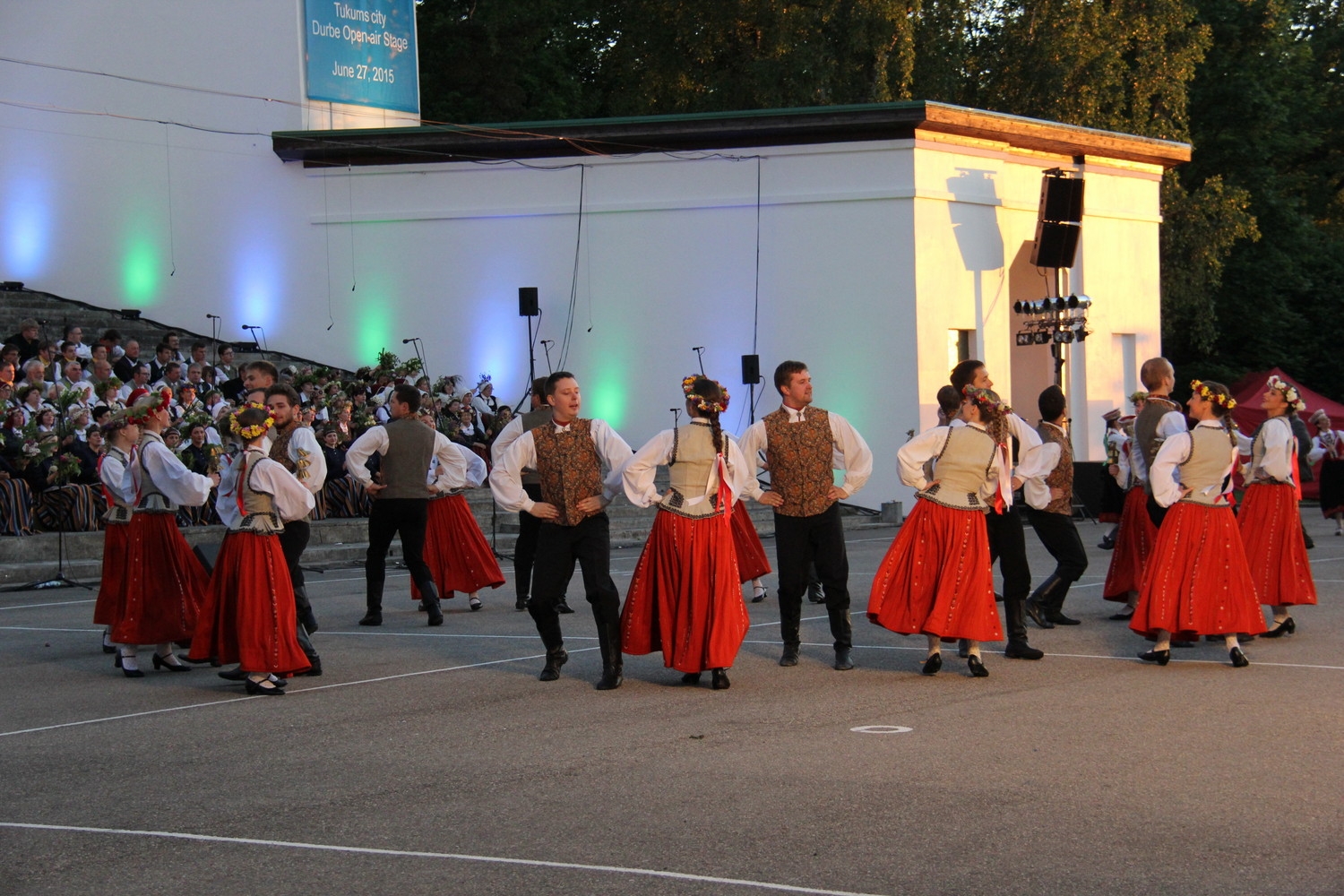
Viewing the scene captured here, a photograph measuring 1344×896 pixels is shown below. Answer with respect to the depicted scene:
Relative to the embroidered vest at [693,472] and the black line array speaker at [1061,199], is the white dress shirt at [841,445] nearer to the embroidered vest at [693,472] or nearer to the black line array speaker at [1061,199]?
the embroidered vest at [693,472]

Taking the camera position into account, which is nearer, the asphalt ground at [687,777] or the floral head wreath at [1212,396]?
the asphalt ground at [687,777]

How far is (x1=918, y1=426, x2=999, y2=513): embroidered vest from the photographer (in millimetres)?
9648

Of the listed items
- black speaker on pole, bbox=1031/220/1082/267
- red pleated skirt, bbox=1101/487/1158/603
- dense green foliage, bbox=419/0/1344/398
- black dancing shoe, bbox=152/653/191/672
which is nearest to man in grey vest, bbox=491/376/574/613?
black dancing shoe, bbox=152/653/191/672

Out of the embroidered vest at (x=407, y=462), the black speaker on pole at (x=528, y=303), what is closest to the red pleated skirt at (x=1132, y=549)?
the embroidered vest at (x=407, y=462)

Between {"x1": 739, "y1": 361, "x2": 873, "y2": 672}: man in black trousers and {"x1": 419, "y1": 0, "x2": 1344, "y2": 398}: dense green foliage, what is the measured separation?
2422 centimetres

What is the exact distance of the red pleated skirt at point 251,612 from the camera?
30.4 ft

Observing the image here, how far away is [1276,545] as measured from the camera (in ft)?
36.6

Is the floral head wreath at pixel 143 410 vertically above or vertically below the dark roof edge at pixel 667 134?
below

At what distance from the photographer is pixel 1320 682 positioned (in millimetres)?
9016

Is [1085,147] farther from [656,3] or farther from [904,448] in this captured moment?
[904,448]

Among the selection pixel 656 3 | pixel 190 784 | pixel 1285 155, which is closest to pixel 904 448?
pixel 190 784

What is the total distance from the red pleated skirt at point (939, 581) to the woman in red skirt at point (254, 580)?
141 inches

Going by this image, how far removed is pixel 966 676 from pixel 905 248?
53.9 feet

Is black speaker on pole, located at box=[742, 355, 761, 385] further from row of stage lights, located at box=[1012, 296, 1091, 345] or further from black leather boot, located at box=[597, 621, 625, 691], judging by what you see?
black leather boot, located at box=[597, 621, 625, 691]
